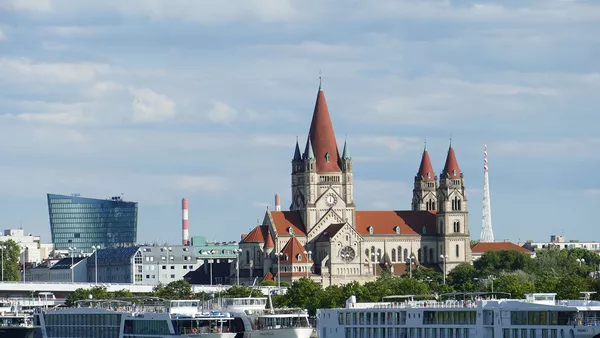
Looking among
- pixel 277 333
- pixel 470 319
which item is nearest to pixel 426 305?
pixel 470 319

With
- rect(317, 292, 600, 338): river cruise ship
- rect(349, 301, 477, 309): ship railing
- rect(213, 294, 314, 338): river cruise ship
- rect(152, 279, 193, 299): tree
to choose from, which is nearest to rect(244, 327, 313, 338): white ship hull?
rect(213, 294, 314, 338): river cruise ship

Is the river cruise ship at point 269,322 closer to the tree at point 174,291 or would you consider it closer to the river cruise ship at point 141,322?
the river cruise ship at point 141,322

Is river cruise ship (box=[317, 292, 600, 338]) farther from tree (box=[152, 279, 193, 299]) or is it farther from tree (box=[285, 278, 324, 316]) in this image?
tree (box=[152, 279, 193, 299])

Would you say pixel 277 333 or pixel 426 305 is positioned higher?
pixel 426 305

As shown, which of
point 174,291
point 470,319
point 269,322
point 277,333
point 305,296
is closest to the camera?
point 470,319

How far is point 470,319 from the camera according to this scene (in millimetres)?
99875

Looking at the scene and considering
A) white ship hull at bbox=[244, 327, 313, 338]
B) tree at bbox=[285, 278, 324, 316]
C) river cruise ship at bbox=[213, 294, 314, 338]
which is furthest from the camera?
tree at bbox=[285, 278, 324, 316]


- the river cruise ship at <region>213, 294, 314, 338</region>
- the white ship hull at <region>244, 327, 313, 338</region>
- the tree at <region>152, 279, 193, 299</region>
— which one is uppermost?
the tree at <region>152, 279, 193, 299</region>

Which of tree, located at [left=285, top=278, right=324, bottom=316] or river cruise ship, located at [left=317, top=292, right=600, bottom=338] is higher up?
tree, located at [left=285, top=278, right=324, bottom=316]

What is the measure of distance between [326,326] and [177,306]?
1190 centimetres

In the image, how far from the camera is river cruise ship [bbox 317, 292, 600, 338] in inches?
3701

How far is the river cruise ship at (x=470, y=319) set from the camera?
308 feet

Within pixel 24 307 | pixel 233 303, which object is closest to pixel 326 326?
pixel 233 303

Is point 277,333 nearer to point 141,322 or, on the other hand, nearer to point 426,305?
point 141,322
